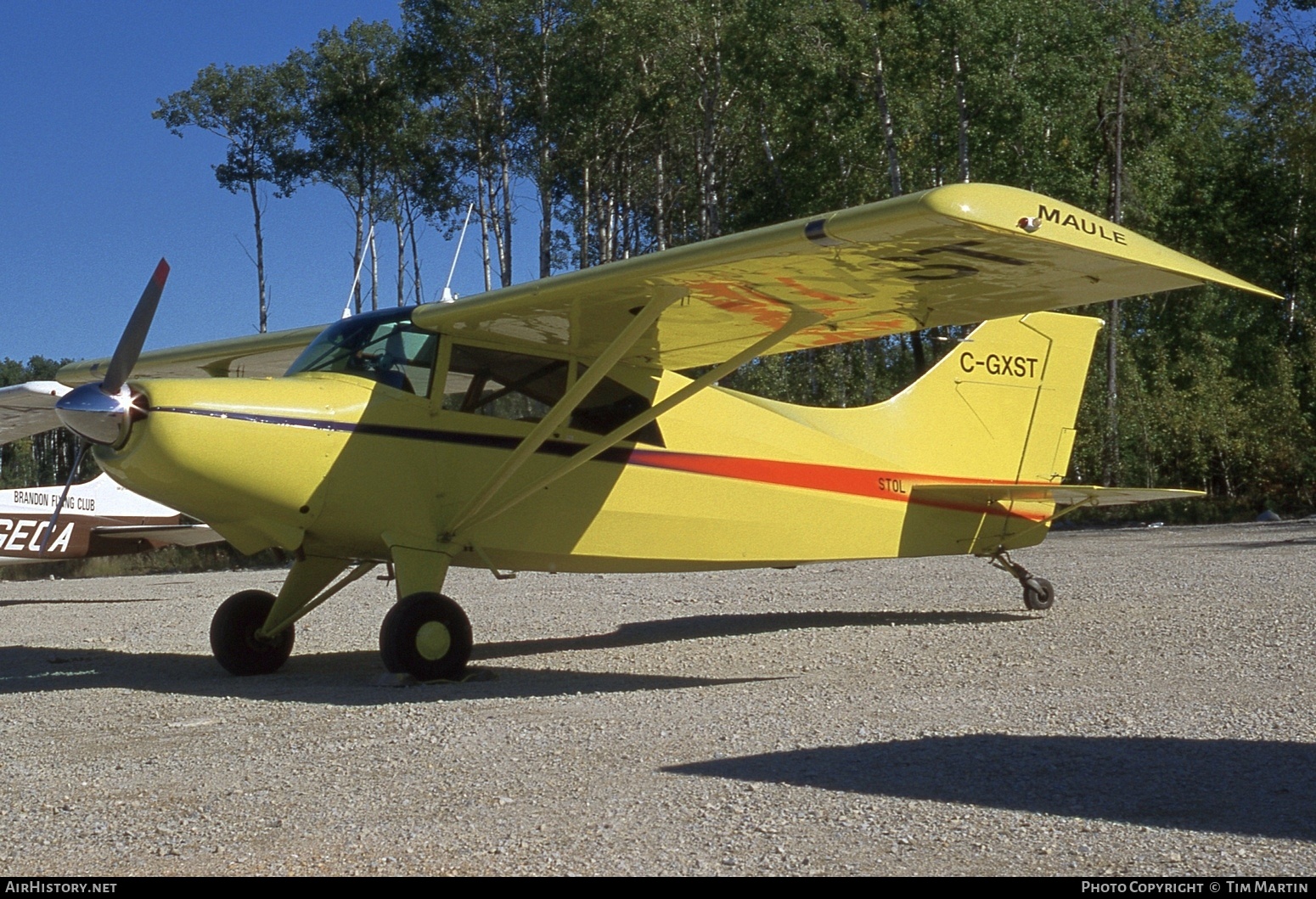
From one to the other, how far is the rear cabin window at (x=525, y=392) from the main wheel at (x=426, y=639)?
4.60 feet

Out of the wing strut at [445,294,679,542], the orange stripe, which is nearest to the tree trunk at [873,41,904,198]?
the orange stripe

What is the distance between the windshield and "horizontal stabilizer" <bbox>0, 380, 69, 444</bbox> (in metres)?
3.38

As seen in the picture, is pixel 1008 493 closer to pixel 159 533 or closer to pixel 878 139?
pixel 159 533

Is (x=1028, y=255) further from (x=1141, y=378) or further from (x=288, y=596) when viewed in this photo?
(x=1141, y=378)

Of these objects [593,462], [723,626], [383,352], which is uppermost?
[383,352]

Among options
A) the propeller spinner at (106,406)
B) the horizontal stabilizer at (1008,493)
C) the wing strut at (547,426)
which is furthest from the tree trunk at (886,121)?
the propeller spinner at (106,406)

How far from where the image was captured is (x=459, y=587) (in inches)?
648

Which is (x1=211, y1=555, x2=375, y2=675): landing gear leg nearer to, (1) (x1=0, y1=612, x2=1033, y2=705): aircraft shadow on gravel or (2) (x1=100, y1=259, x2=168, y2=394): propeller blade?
(1) (x1=0, y1=612, x2=1033, y2=705): aircraft shadow on gravel

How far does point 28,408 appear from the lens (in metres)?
12.1

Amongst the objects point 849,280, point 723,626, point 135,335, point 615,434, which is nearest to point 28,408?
point 135,335

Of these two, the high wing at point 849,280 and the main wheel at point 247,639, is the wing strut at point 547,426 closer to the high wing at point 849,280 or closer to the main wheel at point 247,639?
the high wing at point 849,280

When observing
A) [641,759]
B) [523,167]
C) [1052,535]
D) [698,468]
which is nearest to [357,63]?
[523,167]

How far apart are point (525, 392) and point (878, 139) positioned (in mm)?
24418

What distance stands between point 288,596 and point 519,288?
2810mm
